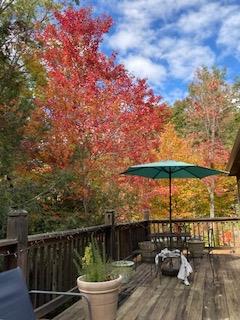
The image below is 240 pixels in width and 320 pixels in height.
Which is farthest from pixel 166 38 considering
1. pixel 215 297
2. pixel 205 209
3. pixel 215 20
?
pixel 215 297

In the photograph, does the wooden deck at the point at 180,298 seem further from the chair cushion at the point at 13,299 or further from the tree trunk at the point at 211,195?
the tree trunk at the point at 211,195

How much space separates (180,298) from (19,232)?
2358mm

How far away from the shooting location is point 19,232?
3029mm

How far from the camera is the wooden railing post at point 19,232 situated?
301 centimetres

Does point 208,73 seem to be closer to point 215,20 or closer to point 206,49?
point 206,49

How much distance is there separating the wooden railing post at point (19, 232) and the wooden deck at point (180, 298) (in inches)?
35.1

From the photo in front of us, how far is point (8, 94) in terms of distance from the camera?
7227 millimetres

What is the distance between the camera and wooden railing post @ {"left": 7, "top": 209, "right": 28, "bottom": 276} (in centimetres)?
301

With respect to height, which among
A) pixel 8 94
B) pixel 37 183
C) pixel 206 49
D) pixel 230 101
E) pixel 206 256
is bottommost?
pixel 206 256

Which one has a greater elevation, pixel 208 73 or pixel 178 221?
pixel 208 73

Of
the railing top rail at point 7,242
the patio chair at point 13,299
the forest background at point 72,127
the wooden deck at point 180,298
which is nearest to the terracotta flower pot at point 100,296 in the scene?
the wooden deck at point 180,298

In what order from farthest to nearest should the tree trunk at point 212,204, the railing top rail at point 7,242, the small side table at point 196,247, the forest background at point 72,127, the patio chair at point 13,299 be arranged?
the tree trunk at point 212,204, the small side table at point 196,247, the forest background at point 72,127, the railing top rail at point 7,242, the patio chair at point 13,299

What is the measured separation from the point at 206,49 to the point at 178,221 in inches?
504

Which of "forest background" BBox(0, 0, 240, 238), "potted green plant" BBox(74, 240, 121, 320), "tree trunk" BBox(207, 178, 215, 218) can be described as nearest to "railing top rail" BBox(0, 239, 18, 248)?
"potted green plant" BBox(74, 240, 121, 320)
